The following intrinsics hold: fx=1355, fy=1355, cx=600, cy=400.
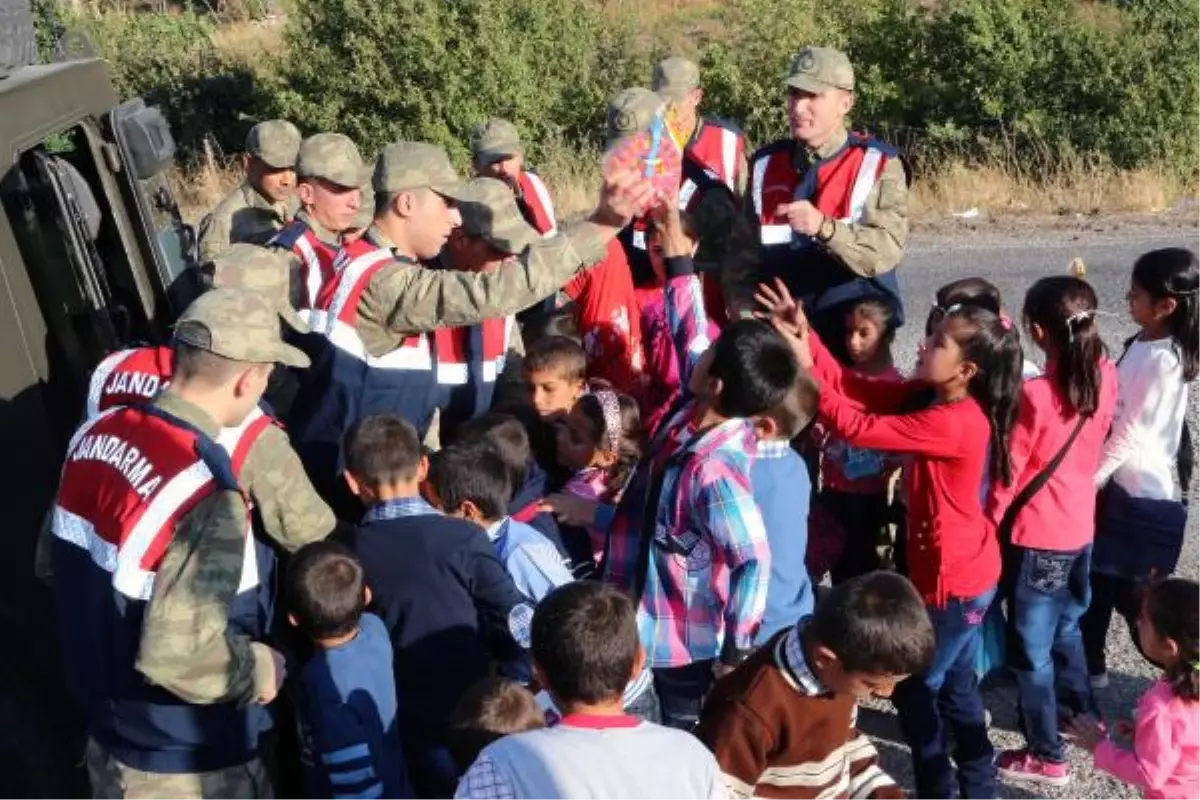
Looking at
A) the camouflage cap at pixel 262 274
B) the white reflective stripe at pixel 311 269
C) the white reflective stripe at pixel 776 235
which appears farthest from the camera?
the white reflective stripe at pixel 776 235

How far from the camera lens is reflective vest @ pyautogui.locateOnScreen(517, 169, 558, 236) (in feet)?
20.1

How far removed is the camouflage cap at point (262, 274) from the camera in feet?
13.4

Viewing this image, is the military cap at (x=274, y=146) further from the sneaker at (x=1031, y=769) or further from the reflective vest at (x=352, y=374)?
the sneaker at (x=1031, y=769)

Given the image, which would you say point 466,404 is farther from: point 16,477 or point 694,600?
point 16,477

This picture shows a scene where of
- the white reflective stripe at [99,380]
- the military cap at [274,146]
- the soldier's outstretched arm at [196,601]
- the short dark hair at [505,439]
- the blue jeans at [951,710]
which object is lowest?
the blue jeans at [951,710]

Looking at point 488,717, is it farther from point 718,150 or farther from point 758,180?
point 718,150

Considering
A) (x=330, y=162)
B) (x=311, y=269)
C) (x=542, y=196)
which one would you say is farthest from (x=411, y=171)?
(x=542, y=196)

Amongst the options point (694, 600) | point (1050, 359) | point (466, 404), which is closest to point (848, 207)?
point (1050, 359)

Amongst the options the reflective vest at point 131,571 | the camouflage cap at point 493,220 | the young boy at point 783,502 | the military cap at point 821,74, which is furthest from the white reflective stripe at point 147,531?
the military cap at point 821,74

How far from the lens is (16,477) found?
337cm

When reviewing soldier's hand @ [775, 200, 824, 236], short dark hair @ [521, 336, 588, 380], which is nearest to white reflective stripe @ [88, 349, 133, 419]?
short dark hair @ [521, 336, 588, 380]

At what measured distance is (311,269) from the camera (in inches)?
169

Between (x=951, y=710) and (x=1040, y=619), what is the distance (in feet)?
1.51

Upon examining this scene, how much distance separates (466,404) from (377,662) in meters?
1.40
